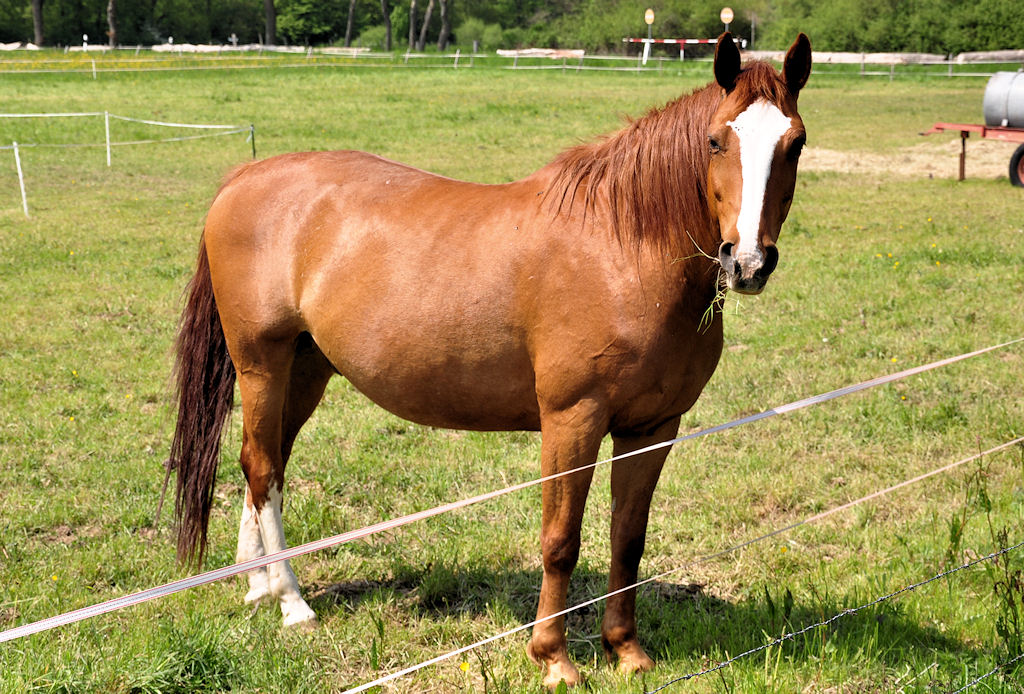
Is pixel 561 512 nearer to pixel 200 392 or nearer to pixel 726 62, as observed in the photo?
pixel 726 62

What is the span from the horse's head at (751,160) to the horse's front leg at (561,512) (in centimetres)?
76

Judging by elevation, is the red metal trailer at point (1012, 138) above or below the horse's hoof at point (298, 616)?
above

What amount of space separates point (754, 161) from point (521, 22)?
88947 mm

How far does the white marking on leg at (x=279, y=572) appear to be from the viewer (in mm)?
3828

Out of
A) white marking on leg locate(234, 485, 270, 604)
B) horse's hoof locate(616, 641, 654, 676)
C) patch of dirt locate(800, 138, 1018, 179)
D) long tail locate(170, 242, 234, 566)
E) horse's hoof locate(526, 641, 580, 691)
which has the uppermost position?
patch of dirt locate(800, 138, 1018, 179)

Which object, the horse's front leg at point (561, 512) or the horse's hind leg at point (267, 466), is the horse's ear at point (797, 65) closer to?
the horse's front leg at point (561, 512)

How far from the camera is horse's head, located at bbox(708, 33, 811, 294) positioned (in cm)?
265

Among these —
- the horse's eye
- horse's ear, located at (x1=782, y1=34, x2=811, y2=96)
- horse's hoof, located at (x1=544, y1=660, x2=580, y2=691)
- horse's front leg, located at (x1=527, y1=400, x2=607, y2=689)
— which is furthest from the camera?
horse's hoof, located at (x1=544, y1=660, x2=580, y2=691)

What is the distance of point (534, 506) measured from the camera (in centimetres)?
478

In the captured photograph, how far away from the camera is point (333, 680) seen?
341cm

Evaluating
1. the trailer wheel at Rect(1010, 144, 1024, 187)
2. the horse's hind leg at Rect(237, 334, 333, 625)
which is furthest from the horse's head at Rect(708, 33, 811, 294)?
the trailer wheel at Rect(1010, 144, 1024, 187)

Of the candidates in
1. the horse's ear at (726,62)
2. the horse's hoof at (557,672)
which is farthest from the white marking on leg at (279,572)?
the horse's ear at (726,62)

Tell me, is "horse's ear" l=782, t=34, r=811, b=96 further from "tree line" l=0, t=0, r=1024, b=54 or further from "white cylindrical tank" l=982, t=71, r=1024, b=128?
"tree line" l=0, t=0, r=1024, b=54

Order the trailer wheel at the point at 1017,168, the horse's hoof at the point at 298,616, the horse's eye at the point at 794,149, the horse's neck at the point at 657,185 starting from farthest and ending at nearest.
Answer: the trailer wheel at the point at 1017,168 < the horse's hoof at the point at 298,616 < the horse's neck at the point at 657,185 < the horse's eye at the point at 794,149
